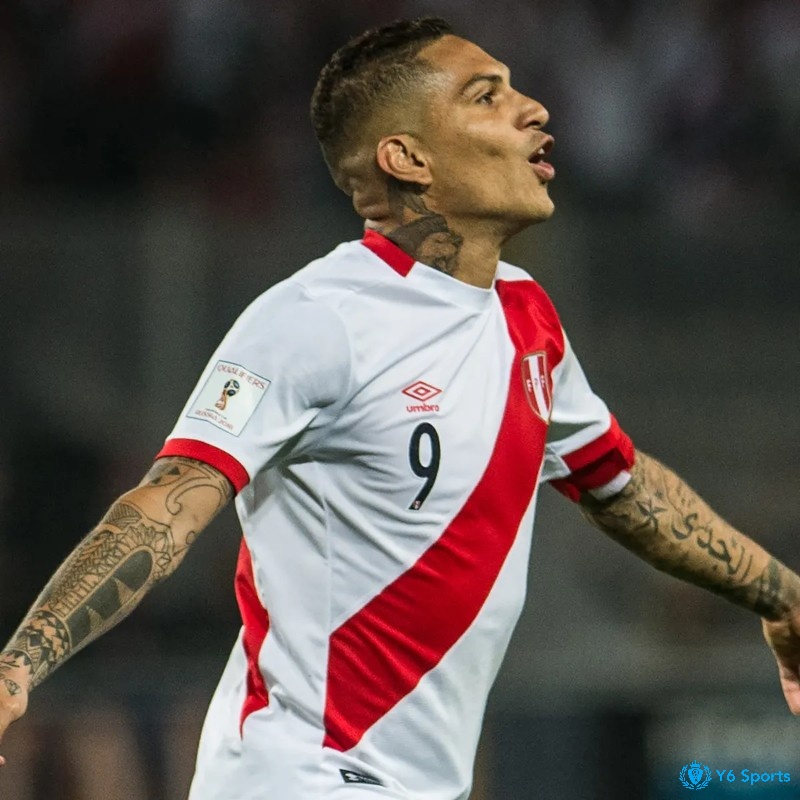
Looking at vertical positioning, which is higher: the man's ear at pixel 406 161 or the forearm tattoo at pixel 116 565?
the man's ear at pixel 406 161

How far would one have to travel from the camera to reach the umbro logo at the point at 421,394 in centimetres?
312

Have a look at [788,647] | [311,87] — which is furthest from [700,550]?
[311,87]

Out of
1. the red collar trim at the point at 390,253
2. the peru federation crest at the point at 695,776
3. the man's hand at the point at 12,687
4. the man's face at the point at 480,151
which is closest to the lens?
the man's hand at the point at 12,687

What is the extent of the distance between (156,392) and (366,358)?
12.4ft

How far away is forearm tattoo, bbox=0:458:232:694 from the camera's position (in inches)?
101

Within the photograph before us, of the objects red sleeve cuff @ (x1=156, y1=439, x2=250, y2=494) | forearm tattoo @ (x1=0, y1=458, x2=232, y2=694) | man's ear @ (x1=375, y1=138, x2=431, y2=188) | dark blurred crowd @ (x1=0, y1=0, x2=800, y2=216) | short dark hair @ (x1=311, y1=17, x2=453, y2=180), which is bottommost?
forearm tattoo @ (x1=0, y1=458, x2=232, y2=694)

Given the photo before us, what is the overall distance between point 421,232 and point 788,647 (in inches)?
54.7

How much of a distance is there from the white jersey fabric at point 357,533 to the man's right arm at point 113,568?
2.8 inches

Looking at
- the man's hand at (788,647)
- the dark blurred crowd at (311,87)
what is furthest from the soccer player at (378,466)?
the dark blurred crowd at (311,87)

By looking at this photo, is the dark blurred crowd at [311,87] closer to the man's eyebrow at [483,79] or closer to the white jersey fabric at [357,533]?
the man's eyebrow at [483,79]

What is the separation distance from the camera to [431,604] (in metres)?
3.14

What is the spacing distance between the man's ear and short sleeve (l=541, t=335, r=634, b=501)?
511 millimetres

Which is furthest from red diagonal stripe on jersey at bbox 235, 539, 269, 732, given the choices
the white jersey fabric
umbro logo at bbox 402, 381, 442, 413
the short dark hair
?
the short dark hair

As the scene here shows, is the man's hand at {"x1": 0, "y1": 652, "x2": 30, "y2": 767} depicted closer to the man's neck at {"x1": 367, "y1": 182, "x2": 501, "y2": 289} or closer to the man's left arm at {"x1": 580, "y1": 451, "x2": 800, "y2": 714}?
the man's neck at {"x1": 367, "y1": 182, "x2": 501, "y2": 289}
